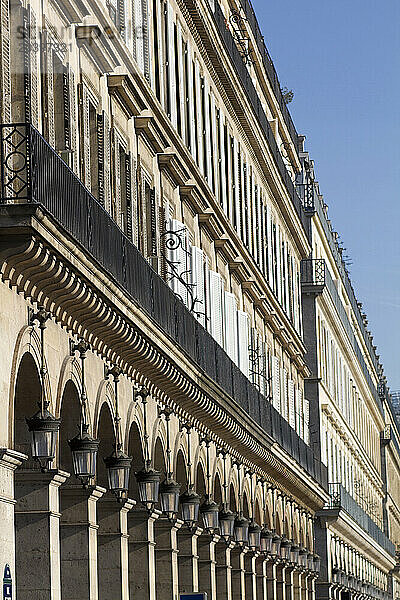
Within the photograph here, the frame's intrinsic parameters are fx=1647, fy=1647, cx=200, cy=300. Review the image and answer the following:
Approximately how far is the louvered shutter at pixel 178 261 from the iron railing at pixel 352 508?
29405 mm

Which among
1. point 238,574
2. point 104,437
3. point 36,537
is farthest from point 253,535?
point 36,537

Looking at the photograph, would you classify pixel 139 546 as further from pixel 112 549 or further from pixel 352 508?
pixel 352 508

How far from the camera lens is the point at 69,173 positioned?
19.5 meters

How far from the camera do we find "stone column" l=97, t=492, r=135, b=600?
2452cm

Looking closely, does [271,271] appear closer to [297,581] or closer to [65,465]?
[297,581]

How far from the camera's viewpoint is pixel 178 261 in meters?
30.7

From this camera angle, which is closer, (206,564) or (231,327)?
(206,564)

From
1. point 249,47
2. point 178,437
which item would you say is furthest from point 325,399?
point 178,437

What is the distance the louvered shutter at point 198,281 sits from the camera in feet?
107

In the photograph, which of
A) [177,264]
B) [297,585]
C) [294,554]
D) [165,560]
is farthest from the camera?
[297,585]

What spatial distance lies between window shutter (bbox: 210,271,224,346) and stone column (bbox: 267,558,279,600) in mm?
11128

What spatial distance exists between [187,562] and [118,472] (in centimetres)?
951

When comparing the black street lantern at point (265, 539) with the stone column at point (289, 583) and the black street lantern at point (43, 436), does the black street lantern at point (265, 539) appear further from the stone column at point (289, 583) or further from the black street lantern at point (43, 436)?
the black street lantern at point (43, 436)

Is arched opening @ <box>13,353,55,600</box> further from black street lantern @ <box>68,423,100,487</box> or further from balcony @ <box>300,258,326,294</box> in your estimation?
balcony @ <box>300,258,326,294</box>
